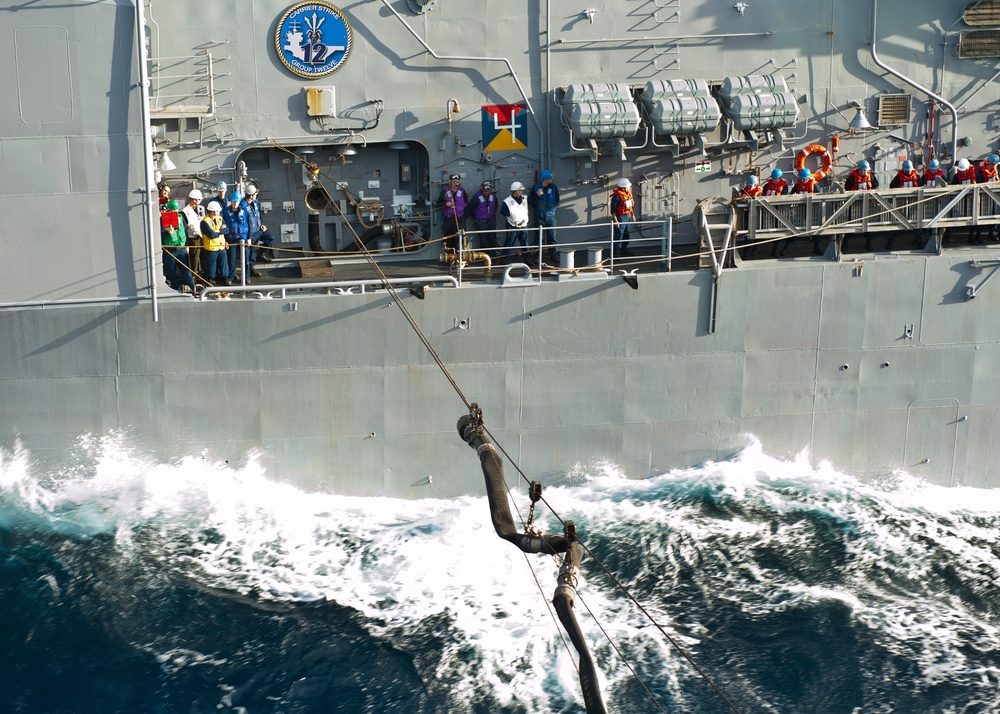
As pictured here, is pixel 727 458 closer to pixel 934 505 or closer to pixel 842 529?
pixel 842 529

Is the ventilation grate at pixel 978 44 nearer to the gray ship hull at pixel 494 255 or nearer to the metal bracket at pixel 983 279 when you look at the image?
the gray ship hull at pixel 494 255

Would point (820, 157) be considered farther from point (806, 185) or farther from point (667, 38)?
point (667, 38)

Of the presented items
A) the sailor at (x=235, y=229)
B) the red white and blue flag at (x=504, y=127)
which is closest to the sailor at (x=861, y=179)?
the red white and blue flag at (x=504, y=127)

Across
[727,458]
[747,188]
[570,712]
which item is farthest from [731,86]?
[570,712]

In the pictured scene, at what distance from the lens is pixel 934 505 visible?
546 inches

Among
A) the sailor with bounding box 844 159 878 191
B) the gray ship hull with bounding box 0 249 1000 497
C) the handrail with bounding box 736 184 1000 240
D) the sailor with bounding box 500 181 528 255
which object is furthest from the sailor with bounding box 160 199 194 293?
the sailor with bounding box 844 159 878 191

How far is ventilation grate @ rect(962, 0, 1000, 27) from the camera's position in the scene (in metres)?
14.4

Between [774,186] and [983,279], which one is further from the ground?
[774,186]

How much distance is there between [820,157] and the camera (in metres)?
14.7

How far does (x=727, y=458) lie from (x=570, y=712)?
466 cm

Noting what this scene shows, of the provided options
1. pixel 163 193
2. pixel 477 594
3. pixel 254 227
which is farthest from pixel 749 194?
pixel 163 193

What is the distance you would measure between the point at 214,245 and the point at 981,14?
10358 mm

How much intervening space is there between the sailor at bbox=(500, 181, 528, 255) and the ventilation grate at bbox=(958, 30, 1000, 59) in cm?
621

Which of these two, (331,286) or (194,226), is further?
(194,226)
